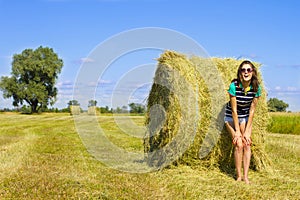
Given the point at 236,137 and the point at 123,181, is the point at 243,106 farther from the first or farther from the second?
the point at 123,181

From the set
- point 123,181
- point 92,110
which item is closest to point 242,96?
point 123,181

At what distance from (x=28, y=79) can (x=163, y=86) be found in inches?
1726

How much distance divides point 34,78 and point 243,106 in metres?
44.4

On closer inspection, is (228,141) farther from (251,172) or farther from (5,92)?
(5,92)

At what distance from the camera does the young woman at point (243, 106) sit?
7.02m

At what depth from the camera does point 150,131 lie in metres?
8.12

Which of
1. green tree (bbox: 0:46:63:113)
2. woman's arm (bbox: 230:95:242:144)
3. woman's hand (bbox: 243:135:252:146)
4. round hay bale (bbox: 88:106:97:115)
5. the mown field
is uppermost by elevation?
green tree (bbox: 0:46:63:113)

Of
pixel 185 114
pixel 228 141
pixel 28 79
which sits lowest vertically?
pixel 228 141

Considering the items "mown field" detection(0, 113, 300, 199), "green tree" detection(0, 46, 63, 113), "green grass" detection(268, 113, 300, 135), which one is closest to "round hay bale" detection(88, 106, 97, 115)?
"green grass" detection(268, 113, 300, 135)

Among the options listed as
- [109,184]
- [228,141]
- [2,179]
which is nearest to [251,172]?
[228,141]

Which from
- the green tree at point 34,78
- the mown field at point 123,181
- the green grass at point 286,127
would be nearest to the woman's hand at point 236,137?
the mown field at point 123,181

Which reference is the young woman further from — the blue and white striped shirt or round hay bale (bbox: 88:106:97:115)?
round hay bale (bbox: 88:106:97:115)

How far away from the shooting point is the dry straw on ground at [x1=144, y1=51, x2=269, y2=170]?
745 centimetres

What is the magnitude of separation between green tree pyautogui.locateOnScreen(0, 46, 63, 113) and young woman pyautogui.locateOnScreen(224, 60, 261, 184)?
1674 inches
